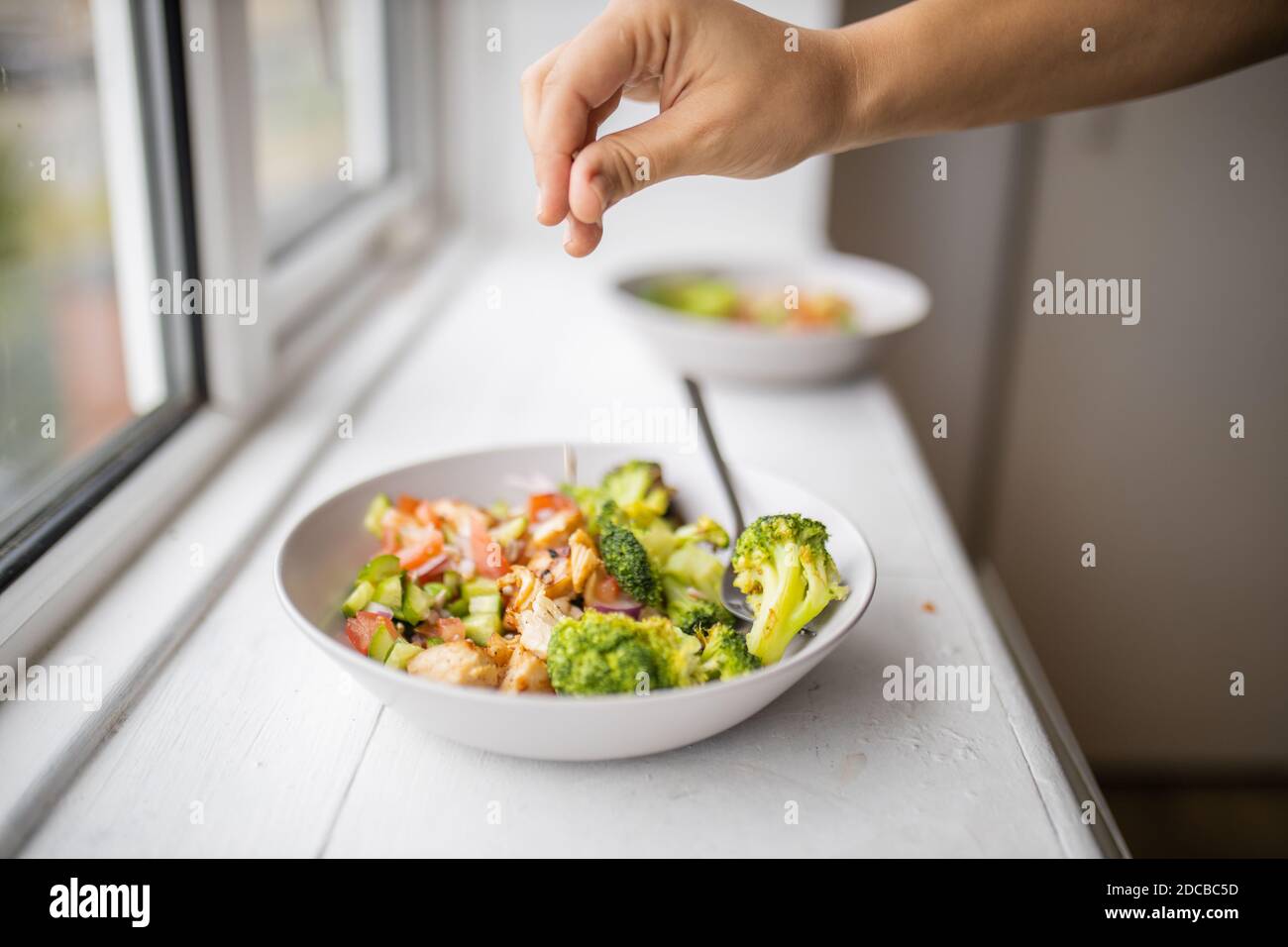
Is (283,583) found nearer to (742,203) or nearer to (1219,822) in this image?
(742,203)

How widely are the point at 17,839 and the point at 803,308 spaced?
1.41 metres

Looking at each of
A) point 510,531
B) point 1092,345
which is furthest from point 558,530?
point 1092,345

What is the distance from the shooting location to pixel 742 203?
2551mm

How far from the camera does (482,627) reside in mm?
818

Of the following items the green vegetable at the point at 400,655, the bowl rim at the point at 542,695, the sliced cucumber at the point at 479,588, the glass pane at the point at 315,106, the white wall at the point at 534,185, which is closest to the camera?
the bowl rim at the point at 542,695

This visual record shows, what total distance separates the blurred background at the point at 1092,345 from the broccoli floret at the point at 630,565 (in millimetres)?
1383

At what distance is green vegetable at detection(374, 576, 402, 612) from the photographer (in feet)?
2.72

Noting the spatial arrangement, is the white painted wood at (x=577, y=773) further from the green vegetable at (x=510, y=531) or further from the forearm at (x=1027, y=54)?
the forearm at (x=1027, y=54)

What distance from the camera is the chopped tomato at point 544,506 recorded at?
943 mm

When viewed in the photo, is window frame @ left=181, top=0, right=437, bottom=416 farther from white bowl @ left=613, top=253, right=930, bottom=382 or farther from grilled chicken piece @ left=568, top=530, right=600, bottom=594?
grilled chicken piece @ left=568, top=530, right=600, bottom=594

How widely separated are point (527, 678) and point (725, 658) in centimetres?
14

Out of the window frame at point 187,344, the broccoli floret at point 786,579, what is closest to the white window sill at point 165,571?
the window frame at point 187,344

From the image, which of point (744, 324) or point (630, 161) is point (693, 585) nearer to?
point (630, 161)
